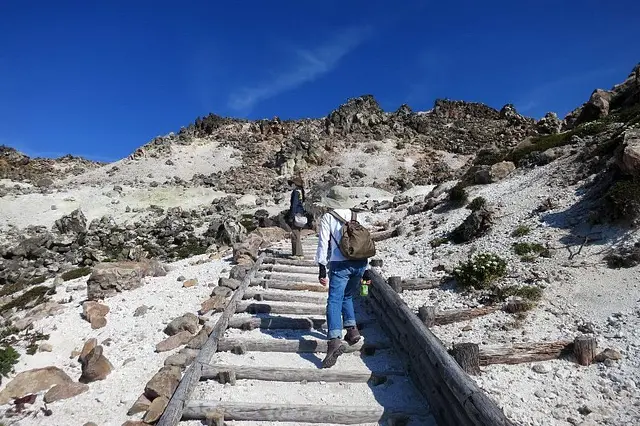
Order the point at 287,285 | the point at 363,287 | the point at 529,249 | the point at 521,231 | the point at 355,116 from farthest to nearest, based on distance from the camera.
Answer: the point at 355,116, the point at 521,231, the point at 287,285, the point at 529,249, the point at 363,287

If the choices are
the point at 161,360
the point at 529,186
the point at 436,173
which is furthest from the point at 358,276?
the point at 436,173

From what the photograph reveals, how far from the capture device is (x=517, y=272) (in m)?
8.90

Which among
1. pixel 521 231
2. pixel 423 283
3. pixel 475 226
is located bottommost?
pixel 423 283

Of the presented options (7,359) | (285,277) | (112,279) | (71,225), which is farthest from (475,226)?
(71,225)

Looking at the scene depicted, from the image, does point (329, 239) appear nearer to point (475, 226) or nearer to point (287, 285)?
point (287, 285)

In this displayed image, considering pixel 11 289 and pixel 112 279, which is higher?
pixel 112 279

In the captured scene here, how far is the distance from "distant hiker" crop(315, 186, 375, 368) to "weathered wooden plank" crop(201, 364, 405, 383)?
262 mm

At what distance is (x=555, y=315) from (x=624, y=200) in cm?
392

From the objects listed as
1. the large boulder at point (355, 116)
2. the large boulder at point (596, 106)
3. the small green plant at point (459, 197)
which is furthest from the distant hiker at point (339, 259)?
the large boulder at point (355, 116)

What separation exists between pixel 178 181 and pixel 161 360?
3595 centimetres

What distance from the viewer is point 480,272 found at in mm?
8758

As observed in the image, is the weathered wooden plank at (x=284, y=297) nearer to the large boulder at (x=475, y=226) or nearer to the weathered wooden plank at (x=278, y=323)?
the weathered wooden plank at (x=278, y=323)

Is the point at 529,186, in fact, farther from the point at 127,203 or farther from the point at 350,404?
the point at 127,203

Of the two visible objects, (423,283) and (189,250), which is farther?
(189,250)
